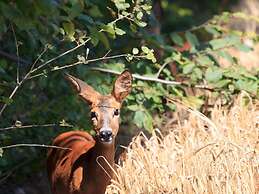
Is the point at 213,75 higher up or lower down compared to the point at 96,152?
higher up

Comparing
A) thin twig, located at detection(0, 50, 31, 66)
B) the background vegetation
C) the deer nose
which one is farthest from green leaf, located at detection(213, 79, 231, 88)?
the deer nose

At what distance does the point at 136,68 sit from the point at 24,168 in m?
1.34

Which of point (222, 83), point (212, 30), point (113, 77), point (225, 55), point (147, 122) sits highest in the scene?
point (212, 30)

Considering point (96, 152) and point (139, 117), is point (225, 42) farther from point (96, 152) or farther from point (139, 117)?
point (96, 152)

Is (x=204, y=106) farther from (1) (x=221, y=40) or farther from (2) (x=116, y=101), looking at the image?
(2) (x=116, y=101)

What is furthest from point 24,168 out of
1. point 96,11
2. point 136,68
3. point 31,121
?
point 96,11

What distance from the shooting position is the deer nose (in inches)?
200

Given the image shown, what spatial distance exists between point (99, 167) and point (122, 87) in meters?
0.56

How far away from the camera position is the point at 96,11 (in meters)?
6.22

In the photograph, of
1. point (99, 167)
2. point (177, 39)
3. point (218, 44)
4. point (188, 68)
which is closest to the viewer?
point (99, 167)

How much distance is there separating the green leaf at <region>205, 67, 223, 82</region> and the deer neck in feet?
6.22

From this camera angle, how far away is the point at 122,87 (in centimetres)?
549

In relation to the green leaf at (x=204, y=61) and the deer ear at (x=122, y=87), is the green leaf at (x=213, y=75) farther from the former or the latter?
the deer ear at (x=122, y=87)

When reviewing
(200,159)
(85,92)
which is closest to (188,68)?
(200,159)
